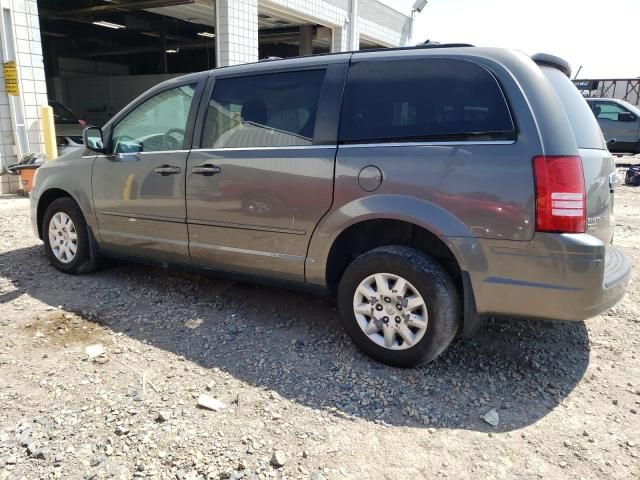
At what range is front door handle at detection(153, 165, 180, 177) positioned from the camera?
391cm

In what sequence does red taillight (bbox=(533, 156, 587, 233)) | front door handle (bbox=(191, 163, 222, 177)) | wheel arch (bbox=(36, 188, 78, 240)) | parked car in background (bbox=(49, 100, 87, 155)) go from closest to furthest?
1. red taillight (bbox=(533, 156, 587, 233))
2. front door handle (bbox=(191, 163, 222, 177))
3. wheel arch (bbox=(36, 188, 78, 240))
4. parked car in background (bbox=(49, 100, 87, 155))

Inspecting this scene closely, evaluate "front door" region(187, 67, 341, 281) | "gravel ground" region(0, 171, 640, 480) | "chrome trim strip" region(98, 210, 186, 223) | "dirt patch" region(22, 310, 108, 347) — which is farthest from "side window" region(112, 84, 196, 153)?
"dirt patch" region(22, 310, 108, 347)

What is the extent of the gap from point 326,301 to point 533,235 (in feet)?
6.56

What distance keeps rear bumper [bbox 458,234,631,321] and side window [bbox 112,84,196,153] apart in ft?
8.15

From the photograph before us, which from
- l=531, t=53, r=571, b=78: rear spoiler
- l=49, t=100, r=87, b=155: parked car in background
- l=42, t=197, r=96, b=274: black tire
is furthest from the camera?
l=49, t=100, r=87, b=155: parked car in background

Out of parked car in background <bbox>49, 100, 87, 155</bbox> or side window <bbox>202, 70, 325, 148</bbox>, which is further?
parked car in background <bbox>49, 100, 87, 155</bbox>

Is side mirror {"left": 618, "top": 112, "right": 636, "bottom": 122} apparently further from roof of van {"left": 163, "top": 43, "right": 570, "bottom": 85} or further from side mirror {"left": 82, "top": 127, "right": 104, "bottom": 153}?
side mirror {"left": 82, "top": 127, "right": 104, "bottom": 153}

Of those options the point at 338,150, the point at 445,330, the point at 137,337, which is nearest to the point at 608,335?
the point at 445,330

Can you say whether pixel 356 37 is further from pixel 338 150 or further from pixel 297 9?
pixel 338 150

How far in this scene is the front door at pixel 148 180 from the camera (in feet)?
13.0

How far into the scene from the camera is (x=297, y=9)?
42.0 feet

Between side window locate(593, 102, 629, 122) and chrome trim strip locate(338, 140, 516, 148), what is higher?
side window locate(593, 102, 629, 122)

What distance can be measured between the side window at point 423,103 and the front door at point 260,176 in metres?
0.18

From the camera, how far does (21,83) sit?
8383 millimetres
